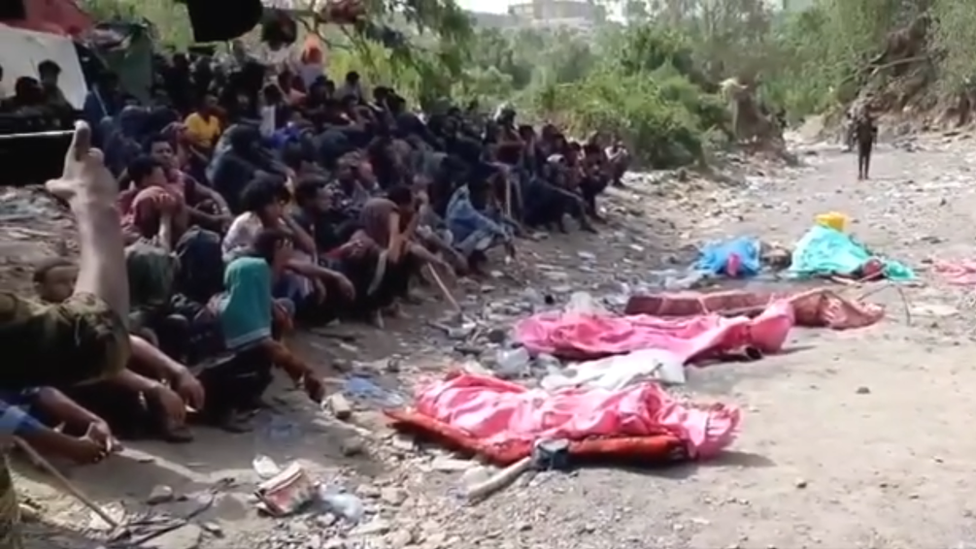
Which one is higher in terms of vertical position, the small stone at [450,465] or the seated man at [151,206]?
the seated man at [151,206]

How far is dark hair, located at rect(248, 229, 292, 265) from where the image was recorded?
20.7ft

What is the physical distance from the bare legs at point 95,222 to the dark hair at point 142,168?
16.2ft

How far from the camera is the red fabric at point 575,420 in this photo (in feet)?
17.6

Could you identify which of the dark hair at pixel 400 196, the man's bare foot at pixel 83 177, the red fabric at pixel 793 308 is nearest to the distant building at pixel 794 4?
the red fabric at pixel 793 308

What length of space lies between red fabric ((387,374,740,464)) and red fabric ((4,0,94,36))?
2.72 m

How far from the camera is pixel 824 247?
1119 centimetres

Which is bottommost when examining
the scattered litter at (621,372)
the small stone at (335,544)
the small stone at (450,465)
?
the scattered litter at (621,372)

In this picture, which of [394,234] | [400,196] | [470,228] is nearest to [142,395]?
[394,234]

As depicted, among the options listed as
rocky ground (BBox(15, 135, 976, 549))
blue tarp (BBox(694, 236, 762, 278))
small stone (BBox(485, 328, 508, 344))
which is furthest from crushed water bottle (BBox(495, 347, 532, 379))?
blue tarp (BBox(694, 236, 762, 278))

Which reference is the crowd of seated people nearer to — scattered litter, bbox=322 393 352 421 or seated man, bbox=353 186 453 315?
seated man, bbox=353 186 453 315

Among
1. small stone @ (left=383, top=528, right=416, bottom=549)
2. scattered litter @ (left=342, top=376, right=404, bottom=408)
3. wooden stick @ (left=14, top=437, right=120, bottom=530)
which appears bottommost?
scattered litter @ (left=342, top=376, right=404, bottom=408)

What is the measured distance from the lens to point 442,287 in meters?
9.10

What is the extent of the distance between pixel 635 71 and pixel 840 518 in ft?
67.1

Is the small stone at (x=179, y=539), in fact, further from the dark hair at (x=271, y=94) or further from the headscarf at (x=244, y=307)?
the dark hair at (x=271, y=94)
